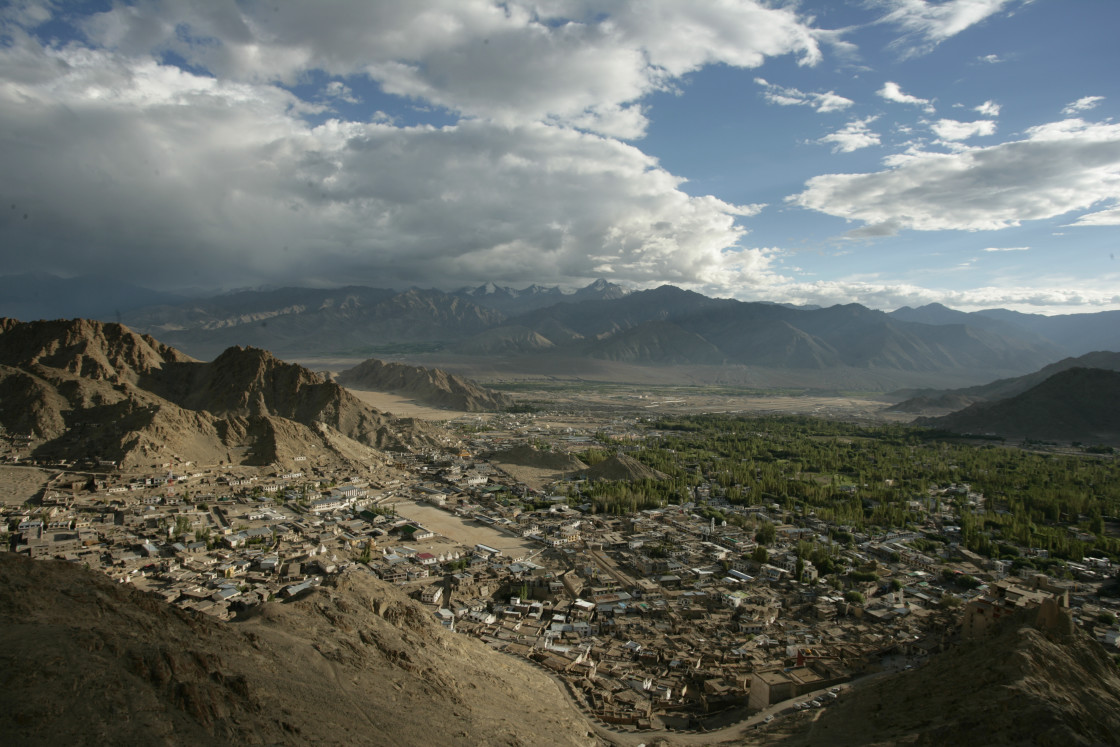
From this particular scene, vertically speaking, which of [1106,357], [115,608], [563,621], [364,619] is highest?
[1106,357]

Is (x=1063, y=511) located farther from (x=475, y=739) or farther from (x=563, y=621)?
(x=475, y=739)

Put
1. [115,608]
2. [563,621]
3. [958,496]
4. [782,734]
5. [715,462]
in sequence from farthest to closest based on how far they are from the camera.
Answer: [715,462] → [958,496] → [563,621] → [782,734] → [115,608]

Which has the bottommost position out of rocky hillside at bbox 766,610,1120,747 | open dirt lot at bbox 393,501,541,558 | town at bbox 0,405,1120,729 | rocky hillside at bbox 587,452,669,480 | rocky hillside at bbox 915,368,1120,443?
open dirt lot at bbox 393,501,541,558

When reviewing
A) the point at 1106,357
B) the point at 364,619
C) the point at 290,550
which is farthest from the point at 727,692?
the point at 1106,357

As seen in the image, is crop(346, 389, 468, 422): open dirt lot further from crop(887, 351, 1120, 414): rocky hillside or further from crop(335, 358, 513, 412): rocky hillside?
crop(887, 351, 1120, 414): rocky hillside

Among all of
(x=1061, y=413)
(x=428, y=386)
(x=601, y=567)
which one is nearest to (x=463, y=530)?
(x=601, y=567)

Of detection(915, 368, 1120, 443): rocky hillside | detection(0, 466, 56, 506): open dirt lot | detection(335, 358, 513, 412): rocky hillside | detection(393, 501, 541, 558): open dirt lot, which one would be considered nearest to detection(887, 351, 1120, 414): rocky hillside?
detection(915, 368, 1120, 443): rocky hillside
